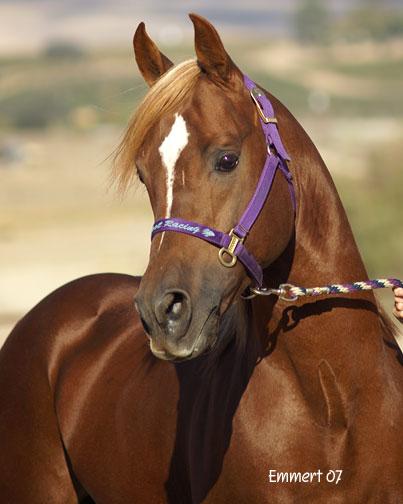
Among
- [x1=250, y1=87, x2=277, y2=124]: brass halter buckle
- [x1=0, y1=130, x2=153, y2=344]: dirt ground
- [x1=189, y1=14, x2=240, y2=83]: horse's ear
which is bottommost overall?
[x1=0, y1=130, x2=153, y2=344]: dirt ground

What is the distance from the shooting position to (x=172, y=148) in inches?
138

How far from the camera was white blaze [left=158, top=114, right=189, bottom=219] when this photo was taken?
3.50 metres

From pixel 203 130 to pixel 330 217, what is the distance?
560 mm

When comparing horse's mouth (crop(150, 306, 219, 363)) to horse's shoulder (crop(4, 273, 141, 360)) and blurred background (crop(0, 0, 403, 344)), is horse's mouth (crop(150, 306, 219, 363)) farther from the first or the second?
horse's shoulder (crop(4, 273, 141, 360))

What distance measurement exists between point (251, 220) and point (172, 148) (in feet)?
1.02

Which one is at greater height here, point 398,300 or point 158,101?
point 158,101

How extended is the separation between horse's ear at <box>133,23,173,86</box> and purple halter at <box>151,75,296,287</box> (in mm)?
305

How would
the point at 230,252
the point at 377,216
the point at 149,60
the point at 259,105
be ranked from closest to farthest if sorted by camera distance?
Answer: the point at 230,252
the point at 259,105
the point at 149,60
the point at 377,216

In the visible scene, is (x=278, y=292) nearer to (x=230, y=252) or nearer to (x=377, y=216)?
(x=230, y=252)

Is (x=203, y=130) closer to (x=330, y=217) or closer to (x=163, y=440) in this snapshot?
(x=330, y=217)

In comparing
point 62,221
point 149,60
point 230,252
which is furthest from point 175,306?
point 62,221

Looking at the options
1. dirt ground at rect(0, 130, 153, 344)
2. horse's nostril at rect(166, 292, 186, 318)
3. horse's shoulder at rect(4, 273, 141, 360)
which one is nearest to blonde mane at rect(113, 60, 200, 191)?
horse's nostril at rect(166, 292, 186, 318)

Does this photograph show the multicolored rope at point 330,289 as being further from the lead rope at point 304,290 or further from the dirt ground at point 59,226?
the dirt ground at point 59,226

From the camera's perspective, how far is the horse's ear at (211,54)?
139 inches
